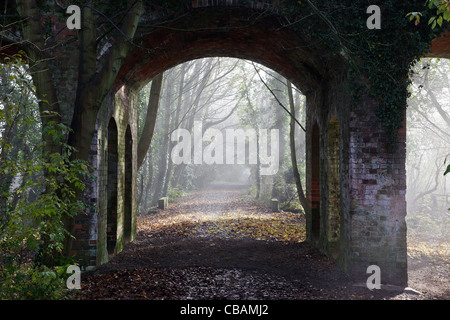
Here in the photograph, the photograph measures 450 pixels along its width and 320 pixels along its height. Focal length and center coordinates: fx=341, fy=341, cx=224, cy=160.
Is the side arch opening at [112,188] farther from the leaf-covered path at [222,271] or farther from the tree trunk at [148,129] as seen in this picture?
the tree trunk at [148,129]

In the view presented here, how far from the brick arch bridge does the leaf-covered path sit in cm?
44

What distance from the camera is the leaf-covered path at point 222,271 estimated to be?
16.9 ft

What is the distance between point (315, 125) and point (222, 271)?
4.28 m

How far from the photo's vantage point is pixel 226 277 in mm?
5973

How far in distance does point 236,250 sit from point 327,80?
14.5 feet

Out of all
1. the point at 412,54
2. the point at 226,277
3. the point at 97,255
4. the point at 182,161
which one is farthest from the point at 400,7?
the point at 182,161

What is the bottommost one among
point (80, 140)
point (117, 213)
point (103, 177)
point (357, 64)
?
point (117, 213)

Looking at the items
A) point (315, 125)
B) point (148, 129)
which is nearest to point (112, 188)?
point (148, 129)

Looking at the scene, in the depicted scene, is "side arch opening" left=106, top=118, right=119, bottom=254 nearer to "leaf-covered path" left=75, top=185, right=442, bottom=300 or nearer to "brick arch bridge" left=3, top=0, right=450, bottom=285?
"brick arch bridge" left=3, top=0, right=450, bottom=285

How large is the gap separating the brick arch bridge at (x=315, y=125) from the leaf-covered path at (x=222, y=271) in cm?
44

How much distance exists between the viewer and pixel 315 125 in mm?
8445

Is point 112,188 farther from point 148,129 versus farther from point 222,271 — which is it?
point 148,129

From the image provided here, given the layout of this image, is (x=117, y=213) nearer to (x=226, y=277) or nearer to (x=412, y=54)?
(x=226, y=277)

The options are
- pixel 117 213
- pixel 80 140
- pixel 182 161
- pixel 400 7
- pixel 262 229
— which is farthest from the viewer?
pixel 182 161
